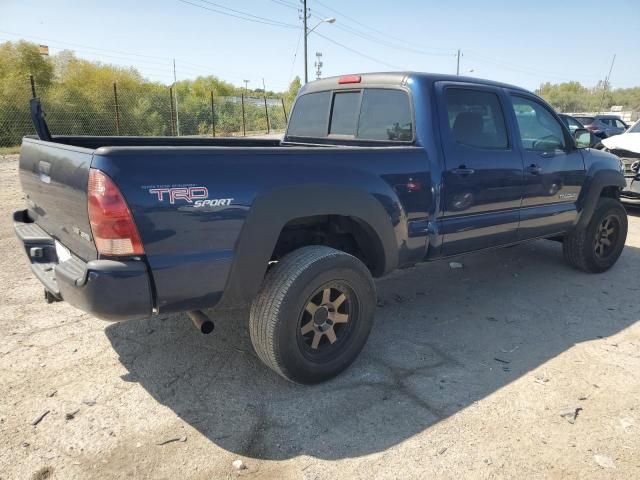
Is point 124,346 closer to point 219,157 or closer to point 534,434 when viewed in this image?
point 219,157

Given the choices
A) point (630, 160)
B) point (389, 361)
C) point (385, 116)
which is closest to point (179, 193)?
point (389, 361)

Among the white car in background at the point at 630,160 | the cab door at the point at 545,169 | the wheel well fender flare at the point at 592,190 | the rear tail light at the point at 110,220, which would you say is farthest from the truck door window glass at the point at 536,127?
the white car in background at the point at 630,160

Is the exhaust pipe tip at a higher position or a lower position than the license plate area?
lower

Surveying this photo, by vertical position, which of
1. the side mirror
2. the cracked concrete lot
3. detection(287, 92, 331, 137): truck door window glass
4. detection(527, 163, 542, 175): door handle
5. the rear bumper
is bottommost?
the cracked concrete lot

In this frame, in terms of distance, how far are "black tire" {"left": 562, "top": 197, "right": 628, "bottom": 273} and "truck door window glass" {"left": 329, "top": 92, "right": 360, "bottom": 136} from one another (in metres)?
2.80

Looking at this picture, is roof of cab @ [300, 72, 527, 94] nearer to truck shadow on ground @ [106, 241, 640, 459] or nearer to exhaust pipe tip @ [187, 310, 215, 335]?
truck shadow on ground @ [106, 241, 640, 459]

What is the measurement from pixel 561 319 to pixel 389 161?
2.25m

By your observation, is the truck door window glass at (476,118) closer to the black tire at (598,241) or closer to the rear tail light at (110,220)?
the black tire at (598,241)

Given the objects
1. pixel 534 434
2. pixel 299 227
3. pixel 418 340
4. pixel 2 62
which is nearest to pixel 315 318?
pixel 299 227

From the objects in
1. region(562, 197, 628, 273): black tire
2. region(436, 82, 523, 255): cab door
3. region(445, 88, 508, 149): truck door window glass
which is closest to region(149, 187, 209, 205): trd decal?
region(436, 82, 523, 255): cab door

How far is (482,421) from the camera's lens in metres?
2.65

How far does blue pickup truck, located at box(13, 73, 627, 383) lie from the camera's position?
2254 millimetres

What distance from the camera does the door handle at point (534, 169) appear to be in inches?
164

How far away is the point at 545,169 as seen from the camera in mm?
4320
